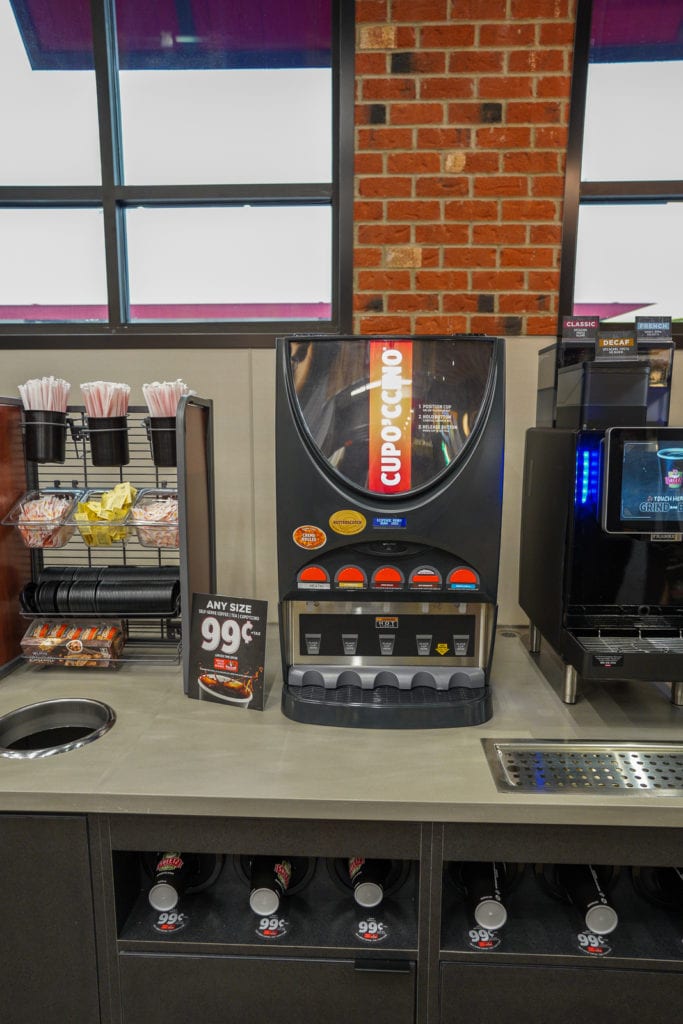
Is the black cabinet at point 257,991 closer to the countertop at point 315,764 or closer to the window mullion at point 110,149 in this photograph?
the countertop at point 315,764

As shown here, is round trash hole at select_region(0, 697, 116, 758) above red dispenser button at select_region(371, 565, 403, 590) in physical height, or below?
below

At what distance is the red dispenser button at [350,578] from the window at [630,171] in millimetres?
1122

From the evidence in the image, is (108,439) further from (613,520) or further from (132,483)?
(613,520)

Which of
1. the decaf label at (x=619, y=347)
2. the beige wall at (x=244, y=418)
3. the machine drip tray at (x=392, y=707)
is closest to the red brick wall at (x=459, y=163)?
the beige wall at (x=244, y=418)

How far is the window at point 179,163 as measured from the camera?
1.87 meters

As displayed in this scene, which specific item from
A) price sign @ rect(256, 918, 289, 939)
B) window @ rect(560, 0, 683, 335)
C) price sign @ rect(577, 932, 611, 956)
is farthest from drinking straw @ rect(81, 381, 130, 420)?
price sign @ rect(577, 932, 611, 956)

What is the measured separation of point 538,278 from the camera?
70.7 inches

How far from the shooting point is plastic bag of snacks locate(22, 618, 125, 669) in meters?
1.47

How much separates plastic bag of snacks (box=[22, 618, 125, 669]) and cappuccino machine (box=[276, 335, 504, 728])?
1.78 ft

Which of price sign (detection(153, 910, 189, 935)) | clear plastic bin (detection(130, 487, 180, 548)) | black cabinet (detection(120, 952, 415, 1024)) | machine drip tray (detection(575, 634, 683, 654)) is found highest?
clear plastic bin (detection(130, 487, 180, 548))

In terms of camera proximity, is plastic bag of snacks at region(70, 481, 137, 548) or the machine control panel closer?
the machine control panel

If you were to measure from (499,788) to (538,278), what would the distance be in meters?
1.40

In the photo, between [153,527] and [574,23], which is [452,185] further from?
[153,527]

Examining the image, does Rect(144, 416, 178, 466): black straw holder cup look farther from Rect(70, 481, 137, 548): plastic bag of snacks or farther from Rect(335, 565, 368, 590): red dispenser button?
Rect(335, 565, 368, 590): red dispenser button
